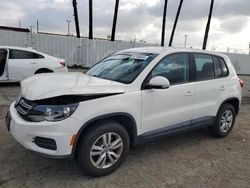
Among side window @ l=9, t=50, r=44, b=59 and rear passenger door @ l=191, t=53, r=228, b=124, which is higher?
side window @ l=9, t=50, r=44, b=59

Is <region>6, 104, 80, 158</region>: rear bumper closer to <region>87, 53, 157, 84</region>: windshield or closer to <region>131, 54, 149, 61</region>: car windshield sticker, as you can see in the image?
<region>87, 53, 157, 84</region>: windshield

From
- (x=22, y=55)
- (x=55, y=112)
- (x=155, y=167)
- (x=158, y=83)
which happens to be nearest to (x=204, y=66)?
(x=158, y=83)

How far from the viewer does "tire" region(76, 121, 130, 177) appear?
2.97 meters

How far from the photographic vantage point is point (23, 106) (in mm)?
3064

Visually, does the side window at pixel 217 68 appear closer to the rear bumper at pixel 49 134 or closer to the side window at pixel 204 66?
the side window at pixel 204 66

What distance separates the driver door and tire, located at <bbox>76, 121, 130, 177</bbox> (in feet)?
1.35

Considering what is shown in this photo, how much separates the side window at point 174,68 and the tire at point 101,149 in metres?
0.99

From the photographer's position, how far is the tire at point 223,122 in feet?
15.4

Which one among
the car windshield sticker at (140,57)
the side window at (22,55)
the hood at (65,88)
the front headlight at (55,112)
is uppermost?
the side window at (22,55)

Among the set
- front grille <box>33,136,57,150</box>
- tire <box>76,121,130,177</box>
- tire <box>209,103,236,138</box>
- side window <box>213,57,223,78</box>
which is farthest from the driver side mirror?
tire <box>209,103,236,138</box>

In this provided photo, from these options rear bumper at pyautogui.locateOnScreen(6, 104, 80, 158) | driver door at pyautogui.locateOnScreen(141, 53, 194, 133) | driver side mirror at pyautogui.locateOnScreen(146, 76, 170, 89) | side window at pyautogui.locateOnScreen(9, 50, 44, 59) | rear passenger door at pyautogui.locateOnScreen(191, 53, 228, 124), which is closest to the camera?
rear bumper at pyautogui.locateOnScreen(6, 104, 80, 158)

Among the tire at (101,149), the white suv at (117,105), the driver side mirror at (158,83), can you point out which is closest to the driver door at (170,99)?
the white suv at (117,105)

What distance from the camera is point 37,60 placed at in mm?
9141

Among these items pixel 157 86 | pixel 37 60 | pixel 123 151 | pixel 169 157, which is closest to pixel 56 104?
pixel 123 151
